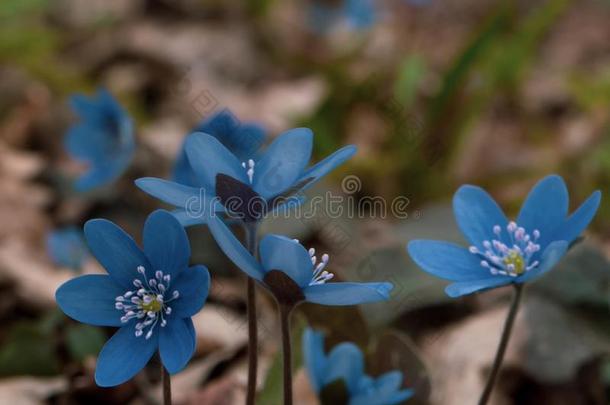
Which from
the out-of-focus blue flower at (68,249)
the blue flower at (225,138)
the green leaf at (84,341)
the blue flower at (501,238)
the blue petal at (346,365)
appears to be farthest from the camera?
the out-of-focus blue flower at (68,249)

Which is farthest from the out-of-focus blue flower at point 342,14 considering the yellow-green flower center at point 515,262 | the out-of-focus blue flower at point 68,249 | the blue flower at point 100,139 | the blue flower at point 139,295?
the blue flower at point 139,295

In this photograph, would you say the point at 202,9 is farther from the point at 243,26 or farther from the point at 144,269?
the point at 144,269

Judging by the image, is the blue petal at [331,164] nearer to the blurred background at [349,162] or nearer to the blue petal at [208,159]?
the blue petal at [208,159]

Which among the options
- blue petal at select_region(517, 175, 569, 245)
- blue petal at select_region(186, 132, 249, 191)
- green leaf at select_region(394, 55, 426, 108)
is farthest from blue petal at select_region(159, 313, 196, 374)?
green leaf at select_region(394, 55, 426, 108)

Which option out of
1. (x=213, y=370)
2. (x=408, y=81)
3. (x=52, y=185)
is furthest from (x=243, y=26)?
(x=213, y=370)

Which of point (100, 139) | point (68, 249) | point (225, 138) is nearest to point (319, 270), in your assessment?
point (225, 138)

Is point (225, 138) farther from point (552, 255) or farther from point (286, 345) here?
point (552, 255)
